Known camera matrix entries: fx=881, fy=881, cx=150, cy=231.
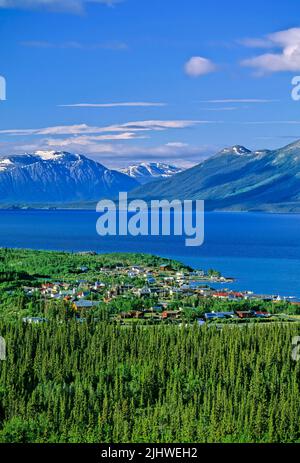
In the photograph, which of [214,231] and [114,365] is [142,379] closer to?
[114,365]

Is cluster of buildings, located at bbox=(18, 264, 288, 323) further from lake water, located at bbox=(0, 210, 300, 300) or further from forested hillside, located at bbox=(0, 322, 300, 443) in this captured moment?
forested hillside, located at bbox=(0, 322, 300, 443)

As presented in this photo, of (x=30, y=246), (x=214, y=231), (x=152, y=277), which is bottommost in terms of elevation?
(x=152, y=277)

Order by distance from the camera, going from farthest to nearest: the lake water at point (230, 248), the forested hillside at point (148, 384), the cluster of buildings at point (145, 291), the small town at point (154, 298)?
the lake water at point (230, 248) < the cluster of buildings at point (145, 291) < the small town at point (154, 298) < the forested hillside at point (148, 384)

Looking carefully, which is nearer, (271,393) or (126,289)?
(271,393)

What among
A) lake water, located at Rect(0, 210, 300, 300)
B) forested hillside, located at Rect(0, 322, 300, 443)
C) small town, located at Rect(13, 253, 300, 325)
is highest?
lake water, located at Rect(0, 210, 300, 300)

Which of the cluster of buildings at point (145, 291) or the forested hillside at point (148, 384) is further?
the cluster of buildings at point (145, 291)

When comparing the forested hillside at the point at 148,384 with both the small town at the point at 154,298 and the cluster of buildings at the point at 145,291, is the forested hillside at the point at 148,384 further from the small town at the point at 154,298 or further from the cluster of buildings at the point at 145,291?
the cluster of buildings at the point at 145,291

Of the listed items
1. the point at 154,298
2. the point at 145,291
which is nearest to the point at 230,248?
the point at 145,291

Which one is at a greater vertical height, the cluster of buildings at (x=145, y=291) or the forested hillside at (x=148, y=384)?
the cluster of buildings at (x=145, y=291)

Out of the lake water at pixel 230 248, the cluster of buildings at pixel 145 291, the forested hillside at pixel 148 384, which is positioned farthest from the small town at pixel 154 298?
the forested hillside at pixel 148 384

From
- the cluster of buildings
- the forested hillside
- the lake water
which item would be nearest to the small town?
the cluster of buildings
